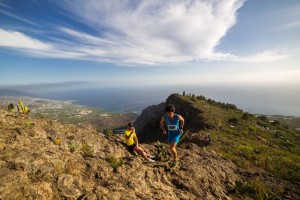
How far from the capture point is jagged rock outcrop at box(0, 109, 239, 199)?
14.6 ft

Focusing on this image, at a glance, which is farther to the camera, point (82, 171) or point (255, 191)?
point (255, 191)

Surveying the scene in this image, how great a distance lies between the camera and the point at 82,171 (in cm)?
566

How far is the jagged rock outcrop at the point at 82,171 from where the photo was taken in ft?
14.6

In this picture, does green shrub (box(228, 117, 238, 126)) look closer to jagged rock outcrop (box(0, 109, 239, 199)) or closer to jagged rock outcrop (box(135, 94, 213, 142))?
jagged rock outcrop (box(135, 94, 213, 142))

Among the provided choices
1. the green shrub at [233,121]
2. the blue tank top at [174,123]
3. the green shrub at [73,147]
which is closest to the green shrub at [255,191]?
the blue tank top at [174,123]

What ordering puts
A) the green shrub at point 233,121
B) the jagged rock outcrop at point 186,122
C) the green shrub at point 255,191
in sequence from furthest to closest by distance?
1. the green shrub at point 233,121
2. the jagged rock outcrop at point 186,122
3. the green shrub at point 255,191

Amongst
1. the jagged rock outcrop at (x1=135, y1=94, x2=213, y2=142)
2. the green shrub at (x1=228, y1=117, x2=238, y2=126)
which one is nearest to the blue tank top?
the jagged rock outcrop at (x1=135, y1=94, x2=213, y2=142)

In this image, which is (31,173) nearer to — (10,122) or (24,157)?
(24,157)

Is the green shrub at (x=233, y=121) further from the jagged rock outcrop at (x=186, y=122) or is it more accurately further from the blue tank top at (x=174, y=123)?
the blue tank top at (x=174, y=123)

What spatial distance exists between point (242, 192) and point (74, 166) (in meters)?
6.84

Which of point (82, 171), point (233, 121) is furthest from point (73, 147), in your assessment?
point (233, 121)

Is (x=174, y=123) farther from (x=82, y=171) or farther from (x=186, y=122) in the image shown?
(x=186, y=122)

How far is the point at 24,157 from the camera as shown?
5023 mm

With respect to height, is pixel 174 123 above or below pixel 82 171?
above
